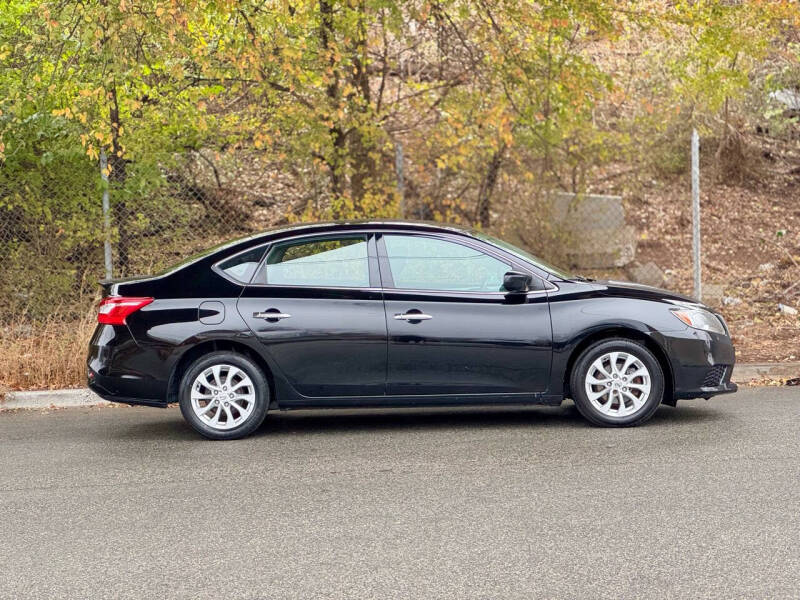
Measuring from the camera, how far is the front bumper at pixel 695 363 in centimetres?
780

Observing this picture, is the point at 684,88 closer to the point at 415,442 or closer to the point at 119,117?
the point at 119,117

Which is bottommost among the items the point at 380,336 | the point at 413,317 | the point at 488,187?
the point at 380,336

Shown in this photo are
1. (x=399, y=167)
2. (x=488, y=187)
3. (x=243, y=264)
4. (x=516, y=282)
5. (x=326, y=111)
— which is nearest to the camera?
(x=516, y=282)

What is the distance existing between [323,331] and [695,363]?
2.79 m

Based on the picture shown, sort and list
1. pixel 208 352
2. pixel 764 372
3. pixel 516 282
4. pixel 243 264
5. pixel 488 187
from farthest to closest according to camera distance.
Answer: pixel 488 187
pixel 764 372
pixel 243 264
pixel 208 352
pixel 516 282

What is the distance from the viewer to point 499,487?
611 cm

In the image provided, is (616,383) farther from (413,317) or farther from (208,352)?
(208,352)

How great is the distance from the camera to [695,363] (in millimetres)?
7820

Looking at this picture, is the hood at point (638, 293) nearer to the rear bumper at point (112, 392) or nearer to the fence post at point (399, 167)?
the rear bumper at point (112, 392)

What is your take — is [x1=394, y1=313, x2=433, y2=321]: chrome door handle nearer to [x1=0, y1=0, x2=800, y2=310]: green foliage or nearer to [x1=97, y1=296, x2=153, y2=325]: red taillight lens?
[x1=97, y1=296, x2=153, y2=325]: red taillight lens

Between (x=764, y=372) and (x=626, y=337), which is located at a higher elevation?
(x=626, y=337)

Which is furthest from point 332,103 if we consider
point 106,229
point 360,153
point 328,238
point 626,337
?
point 626,337

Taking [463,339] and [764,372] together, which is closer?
[463,339]

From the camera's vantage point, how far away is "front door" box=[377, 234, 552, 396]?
25.1 feet
